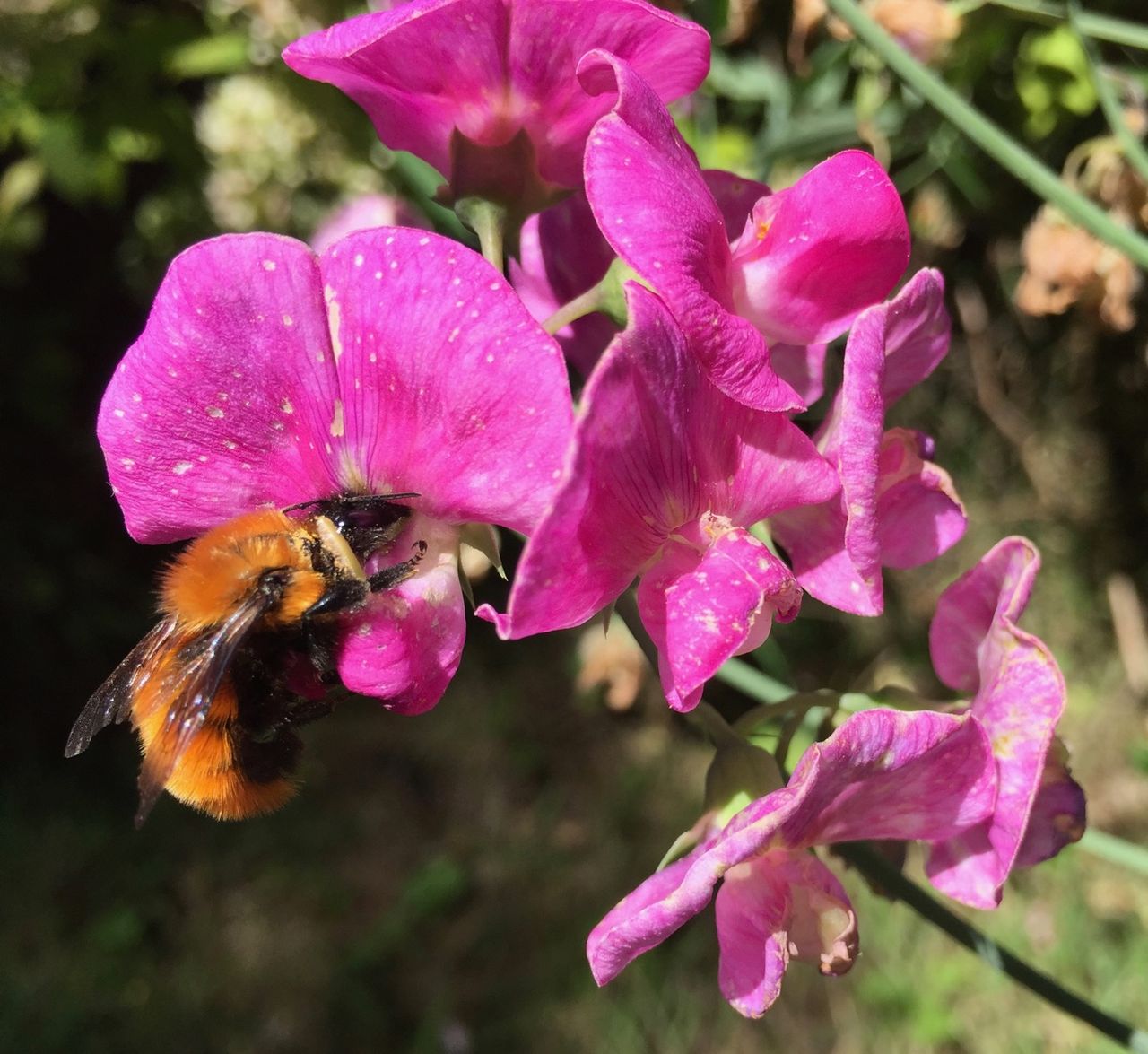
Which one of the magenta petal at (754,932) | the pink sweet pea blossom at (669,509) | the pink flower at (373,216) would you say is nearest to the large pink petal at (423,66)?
the pink sweet pea blossom at (669,509)

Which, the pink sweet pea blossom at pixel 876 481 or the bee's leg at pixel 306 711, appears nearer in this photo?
the pink sweet pea blossom at pixel 876 481

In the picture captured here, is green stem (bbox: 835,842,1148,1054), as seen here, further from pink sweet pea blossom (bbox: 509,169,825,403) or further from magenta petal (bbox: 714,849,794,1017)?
pink sweet pea blossom (bbox: 509,169,825,403)

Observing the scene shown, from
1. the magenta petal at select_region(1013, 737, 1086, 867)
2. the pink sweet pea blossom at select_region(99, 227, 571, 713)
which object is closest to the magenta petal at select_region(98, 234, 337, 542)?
the pink sweet pea blossom at select_region(99, 227, 571, 713)

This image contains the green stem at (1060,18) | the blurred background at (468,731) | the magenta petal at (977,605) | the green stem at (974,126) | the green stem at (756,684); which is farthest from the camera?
the blurred background at (468,731)

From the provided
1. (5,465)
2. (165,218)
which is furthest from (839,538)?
(5,465)

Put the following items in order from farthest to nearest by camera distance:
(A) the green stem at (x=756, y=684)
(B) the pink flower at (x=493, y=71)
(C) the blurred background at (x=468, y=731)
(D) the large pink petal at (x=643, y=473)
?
(C) the blurred background at (x=468, y=731) < (A) the green stem at (x=756, y=684) < (B) the pink flower at (x=493, y=71) < (D) the large pink petal at (x=643, y=473)

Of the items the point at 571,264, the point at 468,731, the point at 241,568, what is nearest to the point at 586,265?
the point at 571,264

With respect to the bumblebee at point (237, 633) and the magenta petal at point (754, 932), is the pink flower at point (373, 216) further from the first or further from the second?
the magenta petal at point (754, 932)
